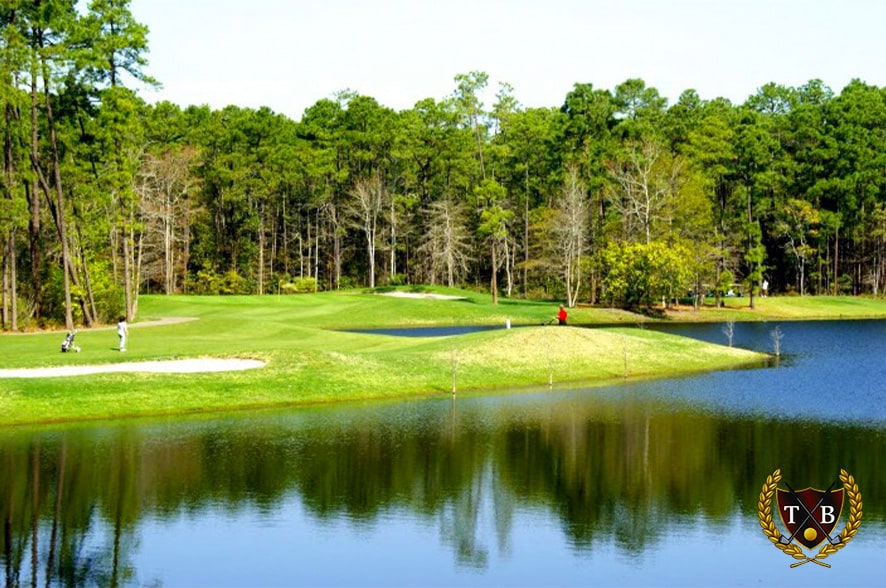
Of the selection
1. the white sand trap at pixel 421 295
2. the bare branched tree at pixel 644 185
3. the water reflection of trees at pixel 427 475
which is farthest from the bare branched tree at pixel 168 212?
the water reflection of trees at pixel 427 475

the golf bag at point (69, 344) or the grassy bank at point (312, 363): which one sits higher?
the golf bag at point (69, 344)

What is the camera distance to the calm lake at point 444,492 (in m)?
21.2

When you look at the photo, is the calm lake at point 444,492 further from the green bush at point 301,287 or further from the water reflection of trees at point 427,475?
the green bush at point 301,287

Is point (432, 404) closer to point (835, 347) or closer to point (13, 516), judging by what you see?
point (13, 516)

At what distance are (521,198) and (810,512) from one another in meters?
96.5

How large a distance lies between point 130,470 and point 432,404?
15832 mm

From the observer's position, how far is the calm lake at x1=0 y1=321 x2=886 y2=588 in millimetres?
21250

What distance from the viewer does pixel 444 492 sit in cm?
2772

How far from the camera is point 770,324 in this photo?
3447 inches

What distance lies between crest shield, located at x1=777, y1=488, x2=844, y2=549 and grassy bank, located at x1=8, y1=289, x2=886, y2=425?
71.8 feet

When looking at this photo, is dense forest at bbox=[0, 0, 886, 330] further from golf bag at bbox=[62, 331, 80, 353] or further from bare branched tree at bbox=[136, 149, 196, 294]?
golf bag at bbox=[62, 331, 80, 353]

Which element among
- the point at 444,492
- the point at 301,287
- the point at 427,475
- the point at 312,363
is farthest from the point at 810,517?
the point at 301,287

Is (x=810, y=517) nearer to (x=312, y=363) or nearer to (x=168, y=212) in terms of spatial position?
(x=312, y=363)

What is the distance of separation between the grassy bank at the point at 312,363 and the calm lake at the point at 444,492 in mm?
2123
